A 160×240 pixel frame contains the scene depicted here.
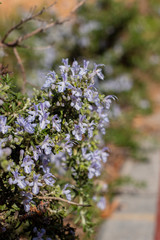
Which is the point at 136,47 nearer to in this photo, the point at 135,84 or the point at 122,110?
the point at 135,84

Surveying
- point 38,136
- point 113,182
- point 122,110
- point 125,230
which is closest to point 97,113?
point 38,136

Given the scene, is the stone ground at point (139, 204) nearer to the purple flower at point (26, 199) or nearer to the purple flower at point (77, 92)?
the purple flower at point (26, 199)

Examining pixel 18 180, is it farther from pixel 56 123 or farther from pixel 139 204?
pixel 139 204

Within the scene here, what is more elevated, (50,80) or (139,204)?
(139,204)

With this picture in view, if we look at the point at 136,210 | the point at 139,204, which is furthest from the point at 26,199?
the point at 139,204

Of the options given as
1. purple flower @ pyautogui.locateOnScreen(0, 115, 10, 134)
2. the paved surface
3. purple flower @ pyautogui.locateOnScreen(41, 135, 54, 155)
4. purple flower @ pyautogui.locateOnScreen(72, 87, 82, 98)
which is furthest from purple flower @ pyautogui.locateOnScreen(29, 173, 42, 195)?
the paved surface

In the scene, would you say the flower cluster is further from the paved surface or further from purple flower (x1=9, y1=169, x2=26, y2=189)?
the paved surface

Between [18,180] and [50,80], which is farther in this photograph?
[50,80]
